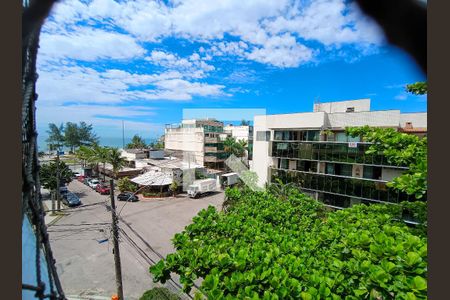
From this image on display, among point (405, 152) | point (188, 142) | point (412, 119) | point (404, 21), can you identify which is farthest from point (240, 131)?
point (404, 21)

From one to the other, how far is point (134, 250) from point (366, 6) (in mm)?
14994

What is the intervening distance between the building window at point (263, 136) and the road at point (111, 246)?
25.6 feet

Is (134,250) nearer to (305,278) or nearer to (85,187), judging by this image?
(305,278)

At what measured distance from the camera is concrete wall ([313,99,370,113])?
22.7 m

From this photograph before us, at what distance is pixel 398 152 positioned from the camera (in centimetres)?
360

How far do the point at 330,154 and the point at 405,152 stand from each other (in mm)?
16733

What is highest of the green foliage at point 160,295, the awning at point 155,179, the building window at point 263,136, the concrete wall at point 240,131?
the concrete wall at point 240,131

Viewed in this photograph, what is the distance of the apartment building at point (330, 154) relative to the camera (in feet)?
55.2

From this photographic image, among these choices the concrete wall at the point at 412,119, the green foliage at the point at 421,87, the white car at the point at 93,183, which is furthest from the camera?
the white car at the point at 93,183

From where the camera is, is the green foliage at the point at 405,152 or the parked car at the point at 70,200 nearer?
the green foliage at the point at 405,152

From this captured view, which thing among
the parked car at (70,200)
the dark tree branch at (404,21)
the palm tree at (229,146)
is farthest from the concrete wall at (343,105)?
the dark tree branch at (404,21)

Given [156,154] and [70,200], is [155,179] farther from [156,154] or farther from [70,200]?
[156,154]

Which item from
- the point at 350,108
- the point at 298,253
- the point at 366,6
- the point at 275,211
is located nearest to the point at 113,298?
the point at 275,211

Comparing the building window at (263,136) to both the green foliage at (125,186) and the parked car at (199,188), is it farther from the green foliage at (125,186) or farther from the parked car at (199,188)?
the green foliage at (125,186)
